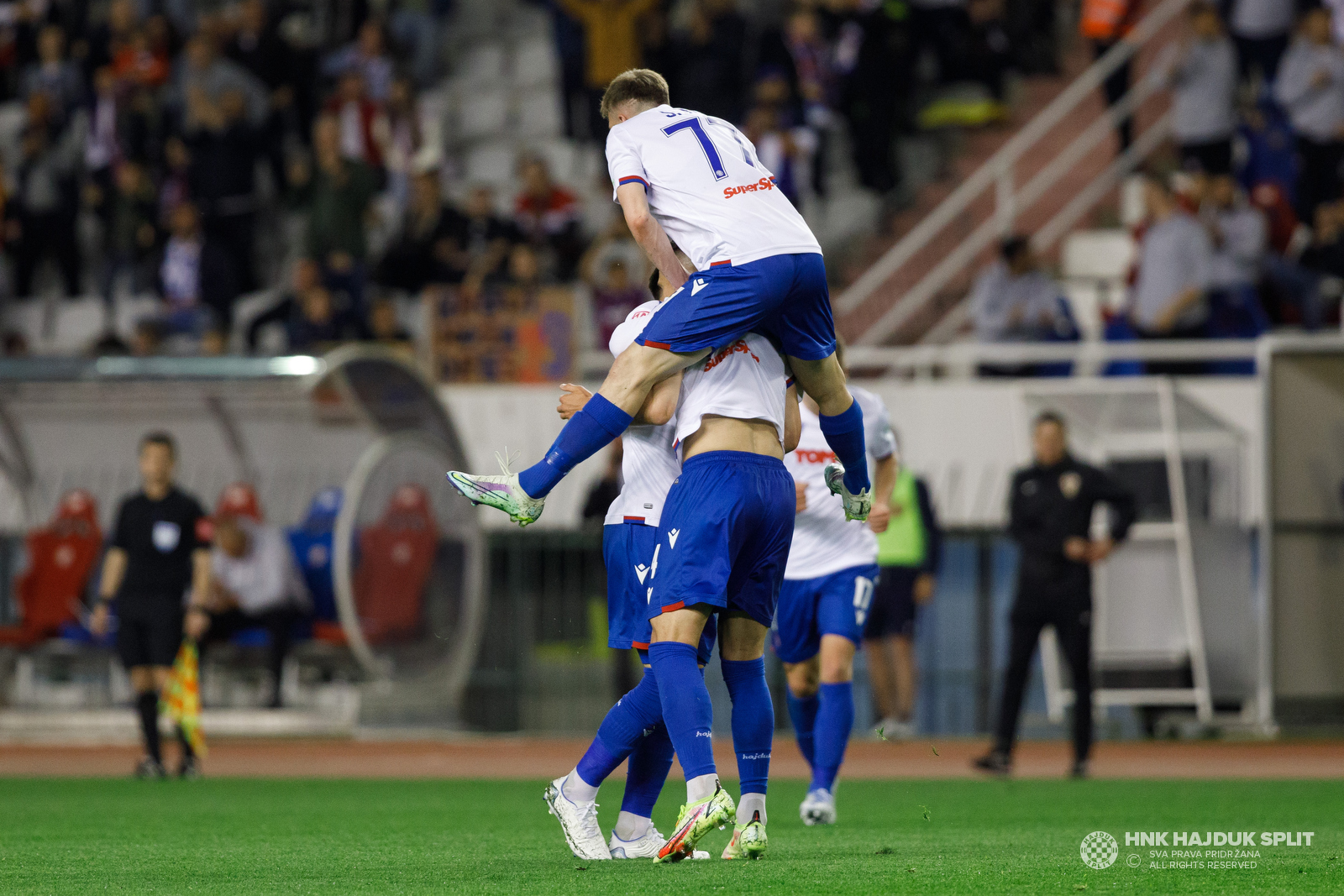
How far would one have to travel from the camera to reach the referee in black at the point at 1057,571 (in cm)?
1293

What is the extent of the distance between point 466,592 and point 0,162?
32.9 feet

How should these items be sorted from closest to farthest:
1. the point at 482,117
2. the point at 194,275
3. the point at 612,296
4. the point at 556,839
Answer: the point at 556,839 → the point at 612,296 → the point at 194,275 → the point at 482,117

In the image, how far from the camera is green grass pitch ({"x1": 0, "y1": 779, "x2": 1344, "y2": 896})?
593cm

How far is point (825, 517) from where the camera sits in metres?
9.62

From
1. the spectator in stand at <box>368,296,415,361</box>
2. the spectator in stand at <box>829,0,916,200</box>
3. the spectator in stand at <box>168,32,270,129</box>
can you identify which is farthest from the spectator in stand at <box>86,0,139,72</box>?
the spectator in stand at <box>829,0,916,200</box>

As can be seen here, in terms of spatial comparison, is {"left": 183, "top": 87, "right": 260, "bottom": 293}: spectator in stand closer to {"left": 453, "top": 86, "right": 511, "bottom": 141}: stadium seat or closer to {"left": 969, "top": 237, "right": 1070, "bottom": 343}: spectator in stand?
{"left": 453, "top": 86, "right": 511, "bottom": 141}: stadium seat

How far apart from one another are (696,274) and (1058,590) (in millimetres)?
7201

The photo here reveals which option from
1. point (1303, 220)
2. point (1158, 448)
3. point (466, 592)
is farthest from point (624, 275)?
point (1303, 220)

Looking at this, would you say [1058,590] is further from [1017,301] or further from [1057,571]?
[1017,301]

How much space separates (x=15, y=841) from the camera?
26.5 feet

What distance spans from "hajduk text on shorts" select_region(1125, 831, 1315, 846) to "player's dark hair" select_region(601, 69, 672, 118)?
3.34 meters

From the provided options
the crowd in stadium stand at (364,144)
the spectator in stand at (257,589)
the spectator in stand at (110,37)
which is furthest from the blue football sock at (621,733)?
the spectator in stand at (110,37)

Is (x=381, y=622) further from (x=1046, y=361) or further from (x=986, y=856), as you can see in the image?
(x=986, y=856)

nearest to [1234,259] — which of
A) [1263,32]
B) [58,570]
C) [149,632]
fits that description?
[1263,32]
